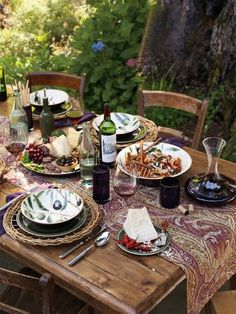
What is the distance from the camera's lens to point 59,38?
19.0ft

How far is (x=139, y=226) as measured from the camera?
180cm

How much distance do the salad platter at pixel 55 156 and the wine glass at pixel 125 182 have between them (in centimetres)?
21

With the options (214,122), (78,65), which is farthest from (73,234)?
(78,65)

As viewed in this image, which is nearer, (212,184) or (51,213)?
(51,213)

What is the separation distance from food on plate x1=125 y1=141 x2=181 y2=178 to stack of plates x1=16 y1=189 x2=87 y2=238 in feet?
1.06

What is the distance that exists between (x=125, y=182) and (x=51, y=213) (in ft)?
1.10

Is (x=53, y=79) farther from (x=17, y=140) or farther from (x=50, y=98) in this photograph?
(x=17, y=140)

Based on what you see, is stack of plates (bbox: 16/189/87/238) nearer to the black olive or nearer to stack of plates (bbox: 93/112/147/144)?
the black olive

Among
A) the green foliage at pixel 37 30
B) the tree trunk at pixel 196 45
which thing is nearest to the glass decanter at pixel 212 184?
the tree trunk at pixel 196 45

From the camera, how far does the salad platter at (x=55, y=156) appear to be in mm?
2223

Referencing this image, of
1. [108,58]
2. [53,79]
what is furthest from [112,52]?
[53,79]

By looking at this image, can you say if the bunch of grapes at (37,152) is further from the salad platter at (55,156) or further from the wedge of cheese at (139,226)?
the wedge of cheese at (139,226)

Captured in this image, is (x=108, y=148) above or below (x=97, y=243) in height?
above

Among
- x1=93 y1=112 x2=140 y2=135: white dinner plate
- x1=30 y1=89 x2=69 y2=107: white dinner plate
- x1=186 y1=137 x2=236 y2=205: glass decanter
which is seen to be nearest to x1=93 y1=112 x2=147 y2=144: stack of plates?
x1=93 y1=112 x2=140 y2=135: white dinner plate
